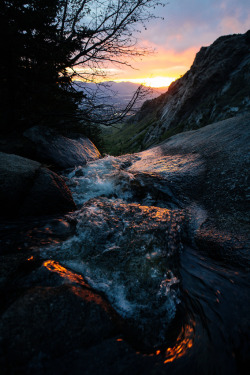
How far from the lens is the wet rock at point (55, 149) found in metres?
7.00

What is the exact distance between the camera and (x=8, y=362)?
1.38 meters

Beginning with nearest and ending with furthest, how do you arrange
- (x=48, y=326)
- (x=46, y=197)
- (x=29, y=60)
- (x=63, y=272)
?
(x=48, y=326), (x=63, y=272), (x=46, y=197), (x=29, y=60)

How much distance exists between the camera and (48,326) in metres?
1.60

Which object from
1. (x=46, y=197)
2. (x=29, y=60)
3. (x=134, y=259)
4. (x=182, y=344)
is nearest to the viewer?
(x=182, y=344)

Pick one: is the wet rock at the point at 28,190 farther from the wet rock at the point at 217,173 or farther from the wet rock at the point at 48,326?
the wet rock at the point at 217,173

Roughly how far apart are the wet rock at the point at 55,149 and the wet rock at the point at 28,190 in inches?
120

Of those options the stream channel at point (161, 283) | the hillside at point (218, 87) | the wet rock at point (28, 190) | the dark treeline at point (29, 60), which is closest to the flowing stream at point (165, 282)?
the stream channel at point (161, 283)

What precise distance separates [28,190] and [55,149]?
13.6 feet

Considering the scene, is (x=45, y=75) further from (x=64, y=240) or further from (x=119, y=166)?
(x=64, y=240)

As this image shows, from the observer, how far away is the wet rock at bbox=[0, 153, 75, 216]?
11.7 feet

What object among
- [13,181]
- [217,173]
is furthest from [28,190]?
[217,173]

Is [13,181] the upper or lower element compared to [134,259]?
upper

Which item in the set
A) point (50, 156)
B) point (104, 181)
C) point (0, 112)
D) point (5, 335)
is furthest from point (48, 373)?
point (50, 156)

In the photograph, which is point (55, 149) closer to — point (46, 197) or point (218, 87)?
point (46, 197)
